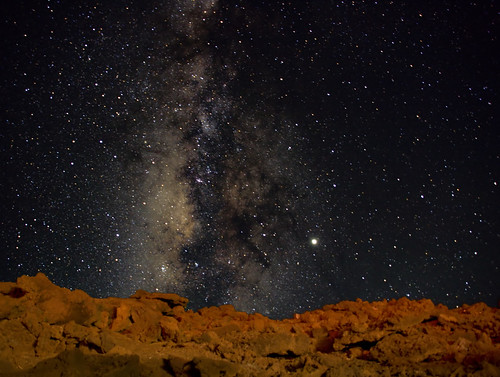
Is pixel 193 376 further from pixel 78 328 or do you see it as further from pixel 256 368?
pixel 78 328

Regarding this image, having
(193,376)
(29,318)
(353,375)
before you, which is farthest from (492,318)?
(29,318)

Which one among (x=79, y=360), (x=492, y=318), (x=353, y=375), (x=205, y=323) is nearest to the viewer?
(x=353, y=375)

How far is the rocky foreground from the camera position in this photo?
10.7ft

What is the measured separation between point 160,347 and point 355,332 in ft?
8.76

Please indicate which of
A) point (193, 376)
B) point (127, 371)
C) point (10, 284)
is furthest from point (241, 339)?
point (10, 284)

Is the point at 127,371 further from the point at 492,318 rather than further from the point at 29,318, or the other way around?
the point at 492,318

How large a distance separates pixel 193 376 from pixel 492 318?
4429mm

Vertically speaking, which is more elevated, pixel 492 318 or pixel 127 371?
pixel 492 318

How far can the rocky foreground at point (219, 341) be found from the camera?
3264 mm

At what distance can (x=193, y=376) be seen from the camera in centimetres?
320

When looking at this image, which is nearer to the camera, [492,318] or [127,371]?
[127,371]

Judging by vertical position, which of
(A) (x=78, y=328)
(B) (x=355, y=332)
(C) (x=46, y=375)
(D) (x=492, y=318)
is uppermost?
(D) (x=492, y=318)

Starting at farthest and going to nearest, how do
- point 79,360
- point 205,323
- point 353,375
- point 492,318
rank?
point 205,323 < point 492,318 < point 79,360 < point 353,375

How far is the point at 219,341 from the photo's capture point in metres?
4.48
